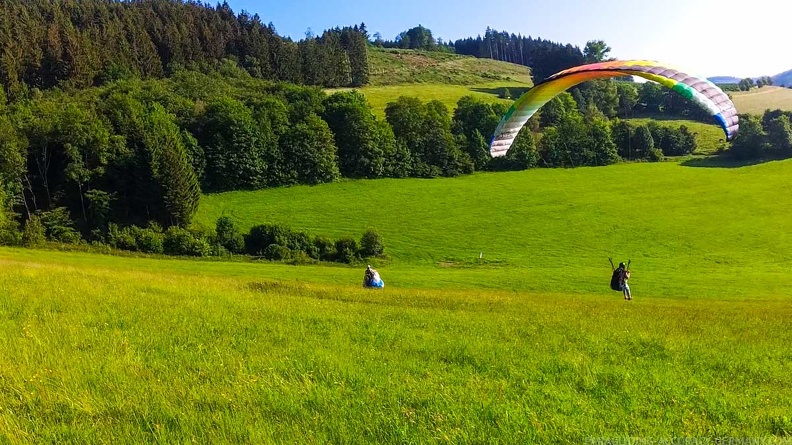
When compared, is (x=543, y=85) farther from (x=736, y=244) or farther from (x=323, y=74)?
(x=323, y=74)

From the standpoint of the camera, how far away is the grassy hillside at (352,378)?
4844mm

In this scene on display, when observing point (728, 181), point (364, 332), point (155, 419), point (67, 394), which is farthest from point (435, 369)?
point (728, 181)

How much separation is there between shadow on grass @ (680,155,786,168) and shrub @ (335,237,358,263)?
231 feet

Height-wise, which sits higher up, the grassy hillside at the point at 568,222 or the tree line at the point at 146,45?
the tree line at the point at 146,45

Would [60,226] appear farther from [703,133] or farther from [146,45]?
[703,133]

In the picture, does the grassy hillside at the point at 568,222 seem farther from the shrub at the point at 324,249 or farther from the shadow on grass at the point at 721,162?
the shrub at the point at 324,249

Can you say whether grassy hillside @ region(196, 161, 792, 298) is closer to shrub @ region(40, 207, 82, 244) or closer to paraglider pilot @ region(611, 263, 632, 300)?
paraglider pilot @ region(611, 263, 632, 300)

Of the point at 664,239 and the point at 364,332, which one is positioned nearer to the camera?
the point at 364,332

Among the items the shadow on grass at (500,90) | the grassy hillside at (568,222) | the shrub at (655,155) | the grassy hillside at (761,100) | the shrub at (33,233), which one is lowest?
the grassy hillside at (568,222)

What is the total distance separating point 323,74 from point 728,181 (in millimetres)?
106410

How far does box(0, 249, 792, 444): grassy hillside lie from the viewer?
484 cm

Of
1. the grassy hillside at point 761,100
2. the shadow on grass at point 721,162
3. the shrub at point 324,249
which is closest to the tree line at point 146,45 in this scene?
the shrub at point 324,249

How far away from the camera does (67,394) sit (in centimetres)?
535

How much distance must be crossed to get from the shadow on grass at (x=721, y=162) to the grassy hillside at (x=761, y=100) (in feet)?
106
